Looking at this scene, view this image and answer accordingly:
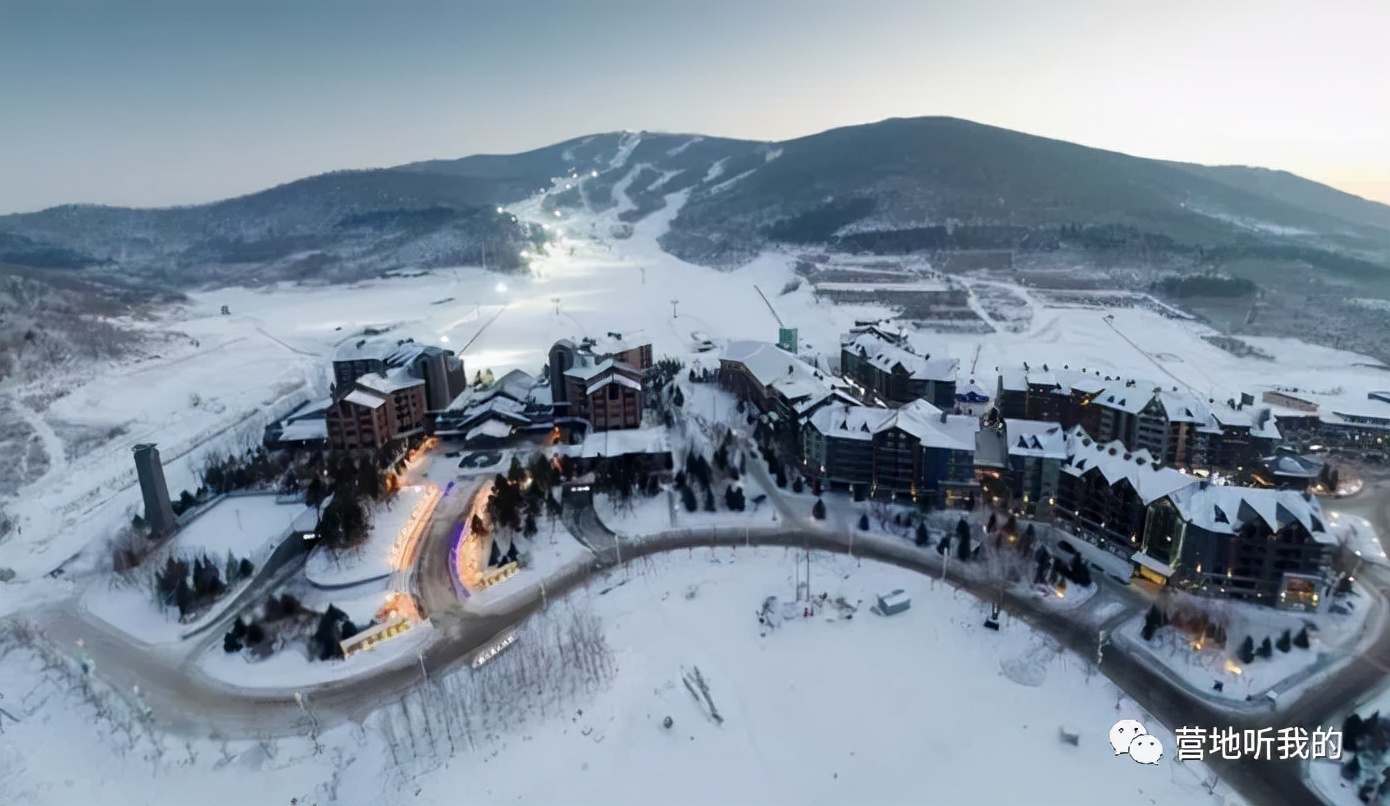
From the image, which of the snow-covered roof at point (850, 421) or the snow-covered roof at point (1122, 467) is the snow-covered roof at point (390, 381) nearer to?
the snow-covered roof at point (850, 421)

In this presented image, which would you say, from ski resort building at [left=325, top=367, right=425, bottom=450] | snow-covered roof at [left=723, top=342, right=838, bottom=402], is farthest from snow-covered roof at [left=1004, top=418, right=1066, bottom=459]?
ski resort building at [left=325, top=367, right=425, bottom=450]

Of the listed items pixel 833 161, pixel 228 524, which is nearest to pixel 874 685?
pixel 228 524

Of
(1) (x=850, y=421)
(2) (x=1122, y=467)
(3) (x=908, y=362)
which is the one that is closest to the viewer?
(2) (x=1122, y=467)

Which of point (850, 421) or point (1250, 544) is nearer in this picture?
point (1250, 544)

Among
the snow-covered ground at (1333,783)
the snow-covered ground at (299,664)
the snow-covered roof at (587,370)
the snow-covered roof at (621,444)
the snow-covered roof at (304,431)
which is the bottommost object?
the snow-covered ground at (1333,783)

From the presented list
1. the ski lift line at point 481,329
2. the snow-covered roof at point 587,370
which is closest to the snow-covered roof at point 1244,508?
the snow-covered roof at point 587,370

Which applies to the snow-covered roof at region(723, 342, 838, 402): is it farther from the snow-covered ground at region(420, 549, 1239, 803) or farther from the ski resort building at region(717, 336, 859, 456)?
the snow-covered ground at region(420, 549, 1239, 803)

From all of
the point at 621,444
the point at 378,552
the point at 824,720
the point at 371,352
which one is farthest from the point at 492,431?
the point at 824,720

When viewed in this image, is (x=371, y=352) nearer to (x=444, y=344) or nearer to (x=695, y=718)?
(x=444, y=344)
